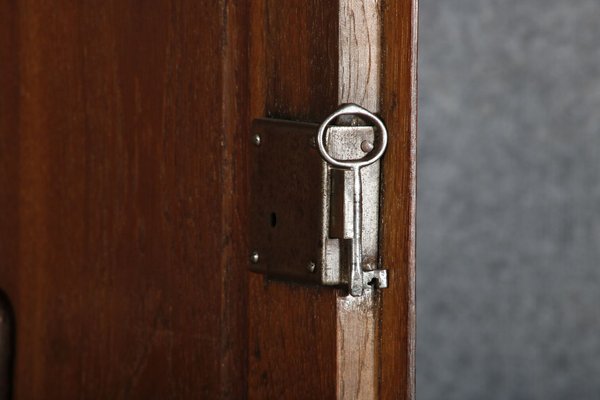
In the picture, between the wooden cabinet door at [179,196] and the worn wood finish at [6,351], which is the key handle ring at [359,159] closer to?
the wooden cabinet door at [179,196]

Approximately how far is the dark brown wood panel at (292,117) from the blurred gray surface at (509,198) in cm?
124

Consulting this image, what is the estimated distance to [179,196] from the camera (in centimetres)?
60

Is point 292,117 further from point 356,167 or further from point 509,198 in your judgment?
point 509,198

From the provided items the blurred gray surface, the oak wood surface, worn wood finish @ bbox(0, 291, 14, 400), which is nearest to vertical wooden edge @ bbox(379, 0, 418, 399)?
the oak wood surface

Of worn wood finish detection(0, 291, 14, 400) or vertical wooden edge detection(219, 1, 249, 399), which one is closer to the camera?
vertical wooden edge detection(219, 1, 249, 399)

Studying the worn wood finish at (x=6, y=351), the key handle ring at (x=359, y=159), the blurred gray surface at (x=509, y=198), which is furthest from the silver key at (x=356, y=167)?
the blurred gray surface at (x=509, y=198)

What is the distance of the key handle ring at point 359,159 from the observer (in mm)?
506

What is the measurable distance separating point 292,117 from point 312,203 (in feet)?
0.16

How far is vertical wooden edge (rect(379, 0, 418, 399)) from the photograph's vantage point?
51cm

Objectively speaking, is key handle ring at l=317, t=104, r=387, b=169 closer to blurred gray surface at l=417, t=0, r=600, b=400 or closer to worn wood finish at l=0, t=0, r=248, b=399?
worn wood finish at l=0, t=0, r=248, b=399

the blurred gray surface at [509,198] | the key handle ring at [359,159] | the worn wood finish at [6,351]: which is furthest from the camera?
the blurred gray surface at [509,198]

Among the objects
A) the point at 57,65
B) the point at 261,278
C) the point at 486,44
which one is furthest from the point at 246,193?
the point at 486,44

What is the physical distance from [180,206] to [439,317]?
1.29 meters

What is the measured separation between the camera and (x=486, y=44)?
1.79 metres
